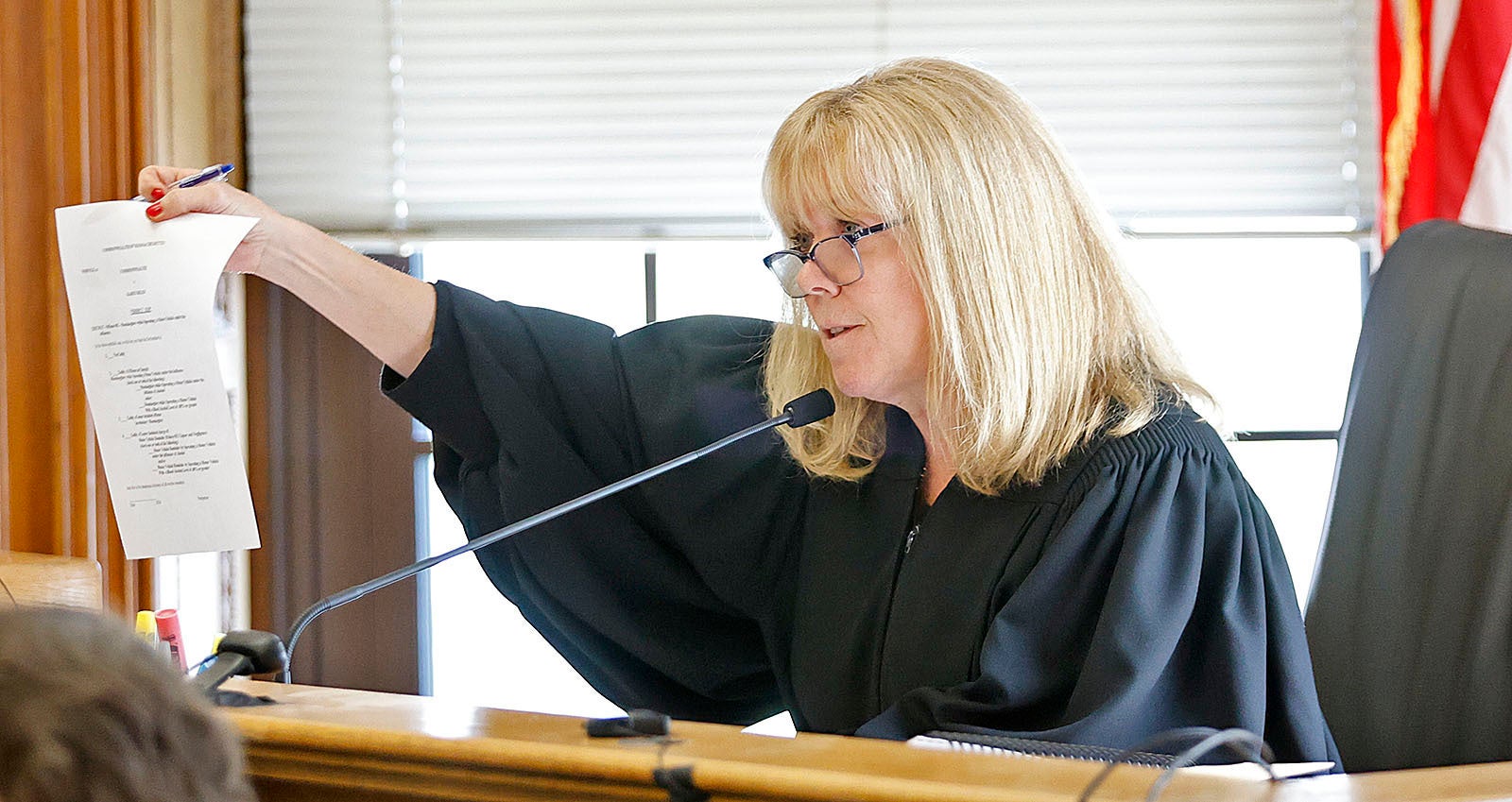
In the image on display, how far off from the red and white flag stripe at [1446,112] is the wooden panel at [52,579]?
177cm

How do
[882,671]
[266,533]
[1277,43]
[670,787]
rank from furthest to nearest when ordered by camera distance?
[266,533] < [1277,43] < [882,671] < [670,787]

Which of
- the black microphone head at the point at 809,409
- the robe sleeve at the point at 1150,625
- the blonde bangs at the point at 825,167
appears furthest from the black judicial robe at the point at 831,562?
the blonde bangs at the point at 825,167

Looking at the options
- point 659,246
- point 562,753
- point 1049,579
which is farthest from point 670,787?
point 659,246

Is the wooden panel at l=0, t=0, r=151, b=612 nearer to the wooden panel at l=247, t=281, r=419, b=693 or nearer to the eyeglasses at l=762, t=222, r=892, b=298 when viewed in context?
the wooden panel at l=247, t=281, r=419, b=693

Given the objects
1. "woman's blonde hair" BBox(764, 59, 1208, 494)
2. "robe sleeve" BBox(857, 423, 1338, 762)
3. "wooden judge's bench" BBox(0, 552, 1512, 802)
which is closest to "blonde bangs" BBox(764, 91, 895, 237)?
"woman's blonde hair" BBox(764, 59, 1208, 494)

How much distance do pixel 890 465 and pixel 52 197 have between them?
1.22m

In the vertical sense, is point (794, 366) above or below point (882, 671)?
above

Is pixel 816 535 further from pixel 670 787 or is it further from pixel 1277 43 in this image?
pixel 1277 43

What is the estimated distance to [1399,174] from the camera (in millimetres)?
1897

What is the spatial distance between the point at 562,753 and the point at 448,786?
0.26 feet

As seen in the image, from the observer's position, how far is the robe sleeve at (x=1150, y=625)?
121cm

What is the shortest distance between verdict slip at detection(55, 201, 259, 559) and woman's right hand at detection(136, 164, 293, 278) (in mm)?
25

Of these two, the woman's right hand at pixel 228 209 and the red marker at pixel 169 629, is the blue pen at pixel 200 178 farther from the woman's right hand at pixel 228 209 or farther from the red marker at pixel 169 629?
Result: the red marker at pixel 169 629

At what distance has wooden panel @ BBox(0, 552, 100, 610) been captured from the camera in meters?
1.65
